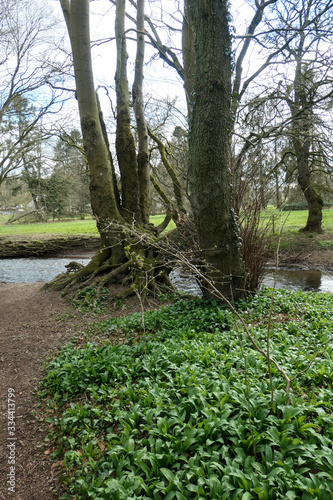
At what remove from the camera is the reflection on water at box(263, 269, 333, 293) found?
9.37 metres

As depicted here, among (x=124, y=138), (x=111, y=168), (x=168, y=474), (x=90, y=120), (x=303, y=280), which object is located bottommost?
(x=303, y=280)

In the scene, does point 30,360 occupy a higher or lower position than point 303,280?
higher

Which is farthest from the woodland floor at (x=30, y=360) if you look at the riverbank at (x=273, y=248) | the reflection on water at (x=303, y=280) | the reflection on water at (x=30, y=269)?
the riverbank at (x=273, y=248)

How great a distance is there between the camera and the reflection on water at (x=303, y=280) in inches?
369

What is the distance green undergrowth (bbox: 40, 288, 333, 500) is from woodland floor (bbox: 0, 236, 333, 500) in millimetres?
174

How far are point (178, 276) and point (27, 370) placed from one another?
21.7ft

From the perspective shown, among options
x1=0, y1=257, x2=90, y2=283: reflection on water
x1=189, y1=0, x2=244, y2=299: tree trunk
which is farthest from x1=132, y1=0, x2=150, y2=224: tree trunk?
x1=0, y1=257, x2=90, y2=283: reflection on water

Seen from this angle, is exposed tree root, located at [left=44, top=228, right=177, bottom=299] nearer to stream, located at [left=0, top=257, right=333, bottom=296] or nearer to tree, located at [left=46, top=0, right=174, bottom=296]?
tree, located at [left=46, top=0, right=174, bottom=296]

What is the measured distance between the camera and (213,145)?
471 cm

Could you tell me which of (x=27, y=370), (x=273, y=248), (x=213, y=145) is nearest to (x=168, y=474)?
(x=27, y=370)

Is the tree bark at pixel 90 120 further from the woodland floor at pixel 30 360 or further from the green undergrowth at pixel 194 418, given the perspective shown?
the green undergrowth at pixel 194 418

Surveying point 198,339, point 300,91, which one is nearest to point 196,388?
point 198,339

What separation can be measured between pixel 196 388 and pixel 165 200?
6671 mm

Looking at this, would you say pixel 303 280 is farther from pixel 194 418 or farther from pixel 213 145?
pixel 194 418
